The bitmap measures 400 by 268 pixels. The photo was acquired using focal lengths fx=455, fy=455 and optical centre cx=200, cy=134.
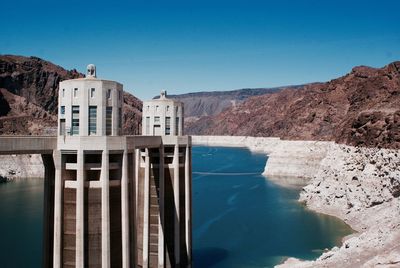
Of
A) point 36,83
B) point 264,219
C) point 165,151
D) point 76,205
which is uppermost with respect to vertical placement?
point 36,83

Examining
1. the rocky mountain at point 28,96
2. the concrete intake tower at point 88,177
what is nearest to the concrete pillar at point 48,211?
the concrete intake tower at point 88,177

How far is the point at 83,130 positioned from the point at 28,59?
188521mm

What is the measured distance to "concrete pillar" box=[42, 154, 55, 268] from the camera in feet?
73.0

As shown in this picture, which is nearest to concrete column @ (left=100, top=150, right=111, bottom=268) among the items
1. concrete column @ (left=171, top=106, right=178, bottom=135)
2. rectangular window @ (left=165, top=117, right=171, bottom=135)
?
rectangular window @ (left=165, top=117, right=171, bottom=135)

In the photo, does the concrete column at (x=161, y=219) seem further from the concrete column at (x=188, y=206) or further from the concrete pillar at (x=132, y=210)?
the concrete pillar at (x=132, y=210)

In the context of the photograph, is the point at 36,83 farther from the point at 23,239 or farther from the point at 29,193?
the point at 23,239

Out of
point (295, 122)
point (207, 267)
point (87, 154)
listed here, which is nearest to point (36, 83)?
point (295, 122)

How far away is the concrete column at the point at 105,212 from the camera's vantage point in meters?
21.5

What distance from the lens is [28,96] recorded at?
7042 inches

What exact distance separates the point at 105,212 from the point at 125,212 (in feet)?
3.77

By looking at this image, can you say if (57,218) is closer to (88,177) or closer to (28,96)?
(88,177)

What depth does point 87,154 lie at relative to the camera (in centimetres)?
2180

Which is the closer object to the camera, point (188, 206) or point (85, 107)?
point (85, 107)

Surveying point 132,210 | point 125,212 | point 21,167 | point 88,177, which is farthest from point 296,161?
point 88,177
